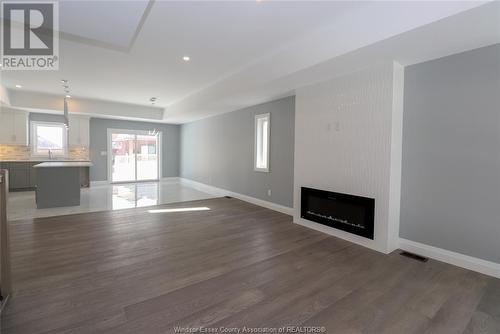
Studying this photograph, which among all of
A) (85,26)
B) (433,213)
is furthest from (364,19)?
(85,26)

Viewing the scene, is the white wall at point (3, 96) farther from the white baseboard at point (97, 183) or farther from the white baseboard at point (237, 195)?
the white baseboard at point (237, 195)

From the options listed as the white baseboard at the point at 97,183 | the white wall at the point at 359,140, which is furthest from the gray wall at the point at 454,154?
the white baseboard at the point at 97,183

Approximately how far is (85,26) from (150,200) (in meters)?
4.31

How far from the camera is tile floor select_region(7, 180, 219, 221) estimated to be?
489 cm

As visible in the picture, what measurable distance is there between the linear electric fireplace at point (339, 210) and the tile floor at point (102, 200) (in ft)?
11.7

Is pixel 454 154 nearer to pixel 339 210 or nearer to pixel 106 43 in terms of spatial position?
pixel 339 210

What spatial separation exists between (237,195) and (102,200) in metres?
3.54

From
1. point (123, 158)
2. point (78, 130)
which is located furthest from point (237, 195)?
point (78, 130)

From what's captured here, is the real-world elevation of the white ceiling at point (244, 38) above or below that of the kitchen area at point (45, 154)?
above

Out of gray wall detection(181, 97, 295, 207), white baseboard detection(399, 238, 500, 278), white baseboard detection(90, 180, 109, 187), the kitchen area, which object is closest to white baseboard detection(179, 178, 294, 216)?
gray wall detection(181, 97, 295, 207)

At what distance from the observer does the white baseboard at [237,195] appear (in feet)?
17.0

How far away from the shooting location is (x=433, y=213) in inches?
117

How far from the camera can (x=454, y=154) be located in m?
2.79

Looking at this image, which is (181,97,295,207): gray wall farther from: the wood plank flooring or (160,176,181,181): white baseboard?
the wood plank flooring
